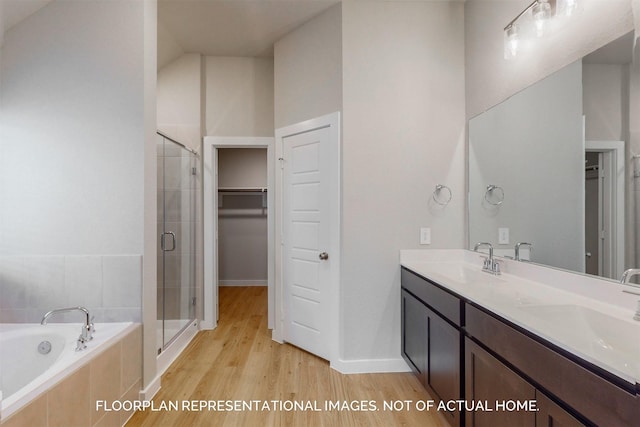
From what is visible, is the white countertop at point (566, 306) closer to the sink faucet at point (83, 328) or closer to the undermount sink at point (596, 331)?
the undermount sink at point (596, 331)

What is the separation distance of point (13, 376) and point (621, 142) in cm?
323

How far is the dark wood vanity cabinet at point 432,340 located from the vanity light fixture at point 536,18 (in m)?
1.57

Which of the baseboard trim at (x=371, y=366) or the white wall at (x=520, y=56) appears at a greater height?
the white wall at (x=520, y=56)

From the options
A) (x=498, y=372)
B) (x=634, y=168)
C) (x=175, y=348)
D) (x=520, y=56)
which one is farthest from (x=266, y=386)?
(x=520, y=56)

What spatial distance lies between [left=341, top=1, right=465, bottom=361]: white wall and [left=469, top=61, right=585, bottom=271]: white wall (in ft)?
0.80

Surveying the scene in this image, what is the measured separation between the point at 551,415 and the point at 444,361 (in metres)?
0.74

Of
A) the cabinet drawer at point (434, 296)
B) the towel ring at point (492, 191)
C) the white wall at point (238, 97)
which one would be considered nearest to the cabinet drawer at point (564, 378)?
the cabinet drawer at point (434, 296)

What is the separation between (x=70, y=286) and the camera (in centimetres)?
191

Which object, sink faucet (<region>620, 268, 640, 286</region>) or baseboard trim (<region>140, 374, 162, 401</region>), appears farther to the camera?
baseboard trim (<region>140, 374, 162, 401</region>)

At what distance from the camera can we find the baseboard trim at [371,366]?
234 cm

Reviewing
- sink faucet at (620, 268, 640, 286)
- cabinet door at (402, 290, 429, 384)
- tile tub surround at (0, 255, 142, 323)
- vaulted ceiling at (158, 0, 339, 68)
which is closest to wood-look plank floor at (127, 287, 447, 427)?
cabinet door at (402, 290, 429, 384)

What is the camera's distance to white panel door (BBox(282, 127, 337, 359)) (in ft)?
8.25

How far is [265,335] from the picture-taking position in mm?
3076

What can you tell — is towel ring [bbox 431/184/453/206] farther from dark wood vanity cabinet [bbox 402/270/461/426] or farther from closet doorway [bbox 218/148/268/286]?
closet doorway [bbox 218/148/268/286]
